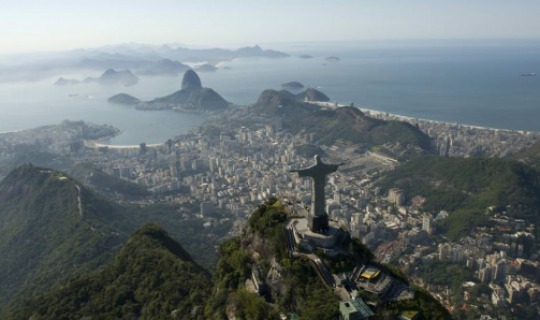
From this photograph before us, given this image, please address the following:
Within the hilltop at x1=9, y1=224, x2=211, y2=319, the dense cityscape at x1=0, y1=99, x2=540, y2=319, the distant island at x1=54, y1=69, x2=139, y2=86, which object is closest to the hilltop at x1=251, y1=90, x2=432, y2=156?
the dense cityscape at x1=0, y1=99, x2=540, y2=319

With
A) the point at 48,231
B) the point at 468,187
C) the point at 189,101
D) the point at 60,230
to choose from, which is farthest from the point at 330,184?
the point at 189,101

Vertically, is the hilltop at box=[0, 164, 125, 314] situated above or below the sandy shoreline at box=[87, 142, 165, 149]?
above

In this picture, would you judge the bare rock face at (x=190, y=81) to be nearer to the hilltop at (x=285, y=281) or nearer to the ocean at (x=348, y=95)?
the ocean at (x=348, y=95)

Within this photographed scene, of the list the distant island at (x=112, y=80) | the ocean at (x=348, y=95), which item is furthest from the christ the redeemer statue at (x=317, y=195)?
the distant island at (x=112, y=80)

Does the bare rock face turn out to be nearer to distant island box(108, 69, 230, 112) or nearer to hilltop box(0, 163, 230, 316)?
distant island box(108, 69, 230, 112)

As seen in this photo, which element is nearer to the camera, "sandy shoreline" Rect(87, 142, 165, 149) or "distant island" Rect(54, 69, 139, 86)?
"sandy shoreline" Rect(87, 142, 165, 149)
